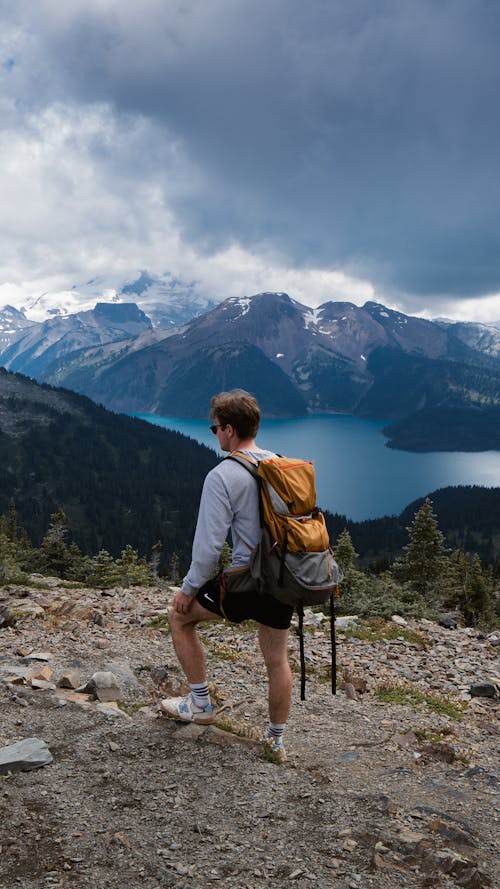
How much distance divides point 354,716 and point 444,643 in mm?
5583

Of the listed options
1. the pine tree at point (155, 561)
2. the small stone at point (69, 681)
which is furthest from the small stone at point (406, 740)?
the pine tree at point (155, 561)

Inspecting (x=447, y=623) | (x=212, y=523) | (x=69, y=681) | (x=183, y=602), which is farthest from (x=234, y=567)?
(x=447, y=623)

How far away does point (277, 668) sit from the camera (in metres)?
5.54

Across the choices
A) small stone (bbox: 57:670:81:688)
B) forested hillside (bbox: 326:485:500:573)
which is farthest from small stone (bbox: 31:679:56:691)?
forested hillside (bbox: 326:485:500:573)

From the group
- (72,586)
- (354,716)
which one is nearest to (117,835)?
(354,716)

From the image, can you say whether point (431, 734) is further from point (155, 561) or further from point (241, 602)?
point (155, 561)

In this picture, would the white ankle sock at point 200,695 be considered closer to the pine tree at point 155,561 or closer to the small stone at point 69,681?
the small stone at point 69,681

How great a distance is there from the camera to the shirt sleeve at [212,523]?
5133mm

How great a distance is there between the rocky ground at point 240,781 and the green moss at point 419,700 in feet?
0.13

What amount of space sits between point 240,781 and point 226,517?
99.5 inches

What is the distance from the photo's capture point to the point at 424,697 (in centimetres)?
868

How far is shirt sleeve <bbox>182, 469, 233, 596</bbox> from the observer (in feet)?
16.8

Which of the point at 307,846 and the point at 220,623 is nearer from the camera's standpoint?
the point at 307,846

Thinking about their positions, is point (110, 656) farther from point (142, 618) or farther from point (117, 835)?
point (117, 835)
